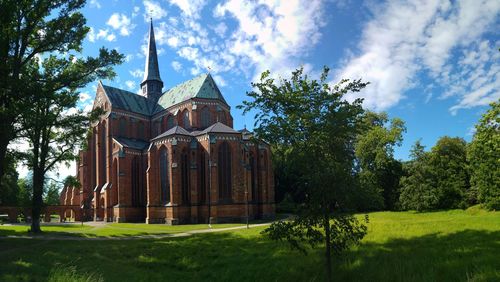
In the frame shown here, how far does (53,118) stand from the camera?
68.1 feet

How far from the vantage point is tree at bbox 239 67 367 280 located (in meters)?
9.28

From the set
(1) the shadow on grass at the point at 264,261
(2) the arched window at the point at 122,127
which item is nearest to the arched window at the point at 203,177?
(2) the arched window at the point at 122,127

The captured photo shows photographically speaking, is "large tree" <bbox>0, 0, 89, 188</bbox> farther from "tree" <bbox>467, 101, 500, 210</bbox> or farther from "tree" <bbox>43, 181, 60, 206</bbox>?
"tree" <bbox>467, 101, 500, 210</bbox>

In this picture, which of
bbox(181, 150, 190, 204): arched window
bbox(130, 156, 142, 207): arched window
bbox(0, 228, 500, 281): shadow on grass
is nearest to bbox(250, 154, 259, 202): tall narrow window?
bbox(181, 150, 190, 204): arched window

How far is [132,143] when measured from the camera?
4947 cm

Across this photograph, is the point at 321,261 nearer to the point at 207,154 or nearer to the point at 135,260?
the point at 135,260

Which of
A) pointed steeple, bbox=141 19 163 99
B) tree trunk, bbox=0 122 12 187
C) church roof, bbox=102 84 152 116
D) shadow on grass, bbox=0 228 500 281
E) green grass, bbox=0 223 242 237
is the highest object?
pointed steeple, bbox=141 19 163 99

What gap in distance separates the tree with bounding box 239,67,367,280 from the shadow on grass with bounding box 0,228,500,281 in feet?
7.76

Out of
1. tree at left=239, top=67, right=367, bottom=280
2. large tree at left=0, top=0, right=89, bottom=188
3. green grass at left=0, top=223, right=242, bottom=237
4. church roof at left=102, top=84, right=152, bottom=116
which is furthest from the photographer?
church roof at left=102, top=84, right=152, bottom=116

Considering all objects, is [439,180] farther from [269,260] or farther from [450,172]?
[269,260]

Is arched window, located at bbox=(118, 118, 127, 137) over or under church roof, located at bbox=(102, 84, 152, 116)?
under

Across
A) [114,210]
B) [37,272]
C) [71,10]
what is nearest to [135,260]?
[37,272]

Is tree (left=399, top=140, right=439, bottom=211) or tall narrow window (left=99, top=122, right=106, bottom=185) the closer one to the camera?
tree (left=399, top=140, right=439, bottom=211)

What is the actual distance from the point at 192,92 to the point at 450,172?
3377cm
